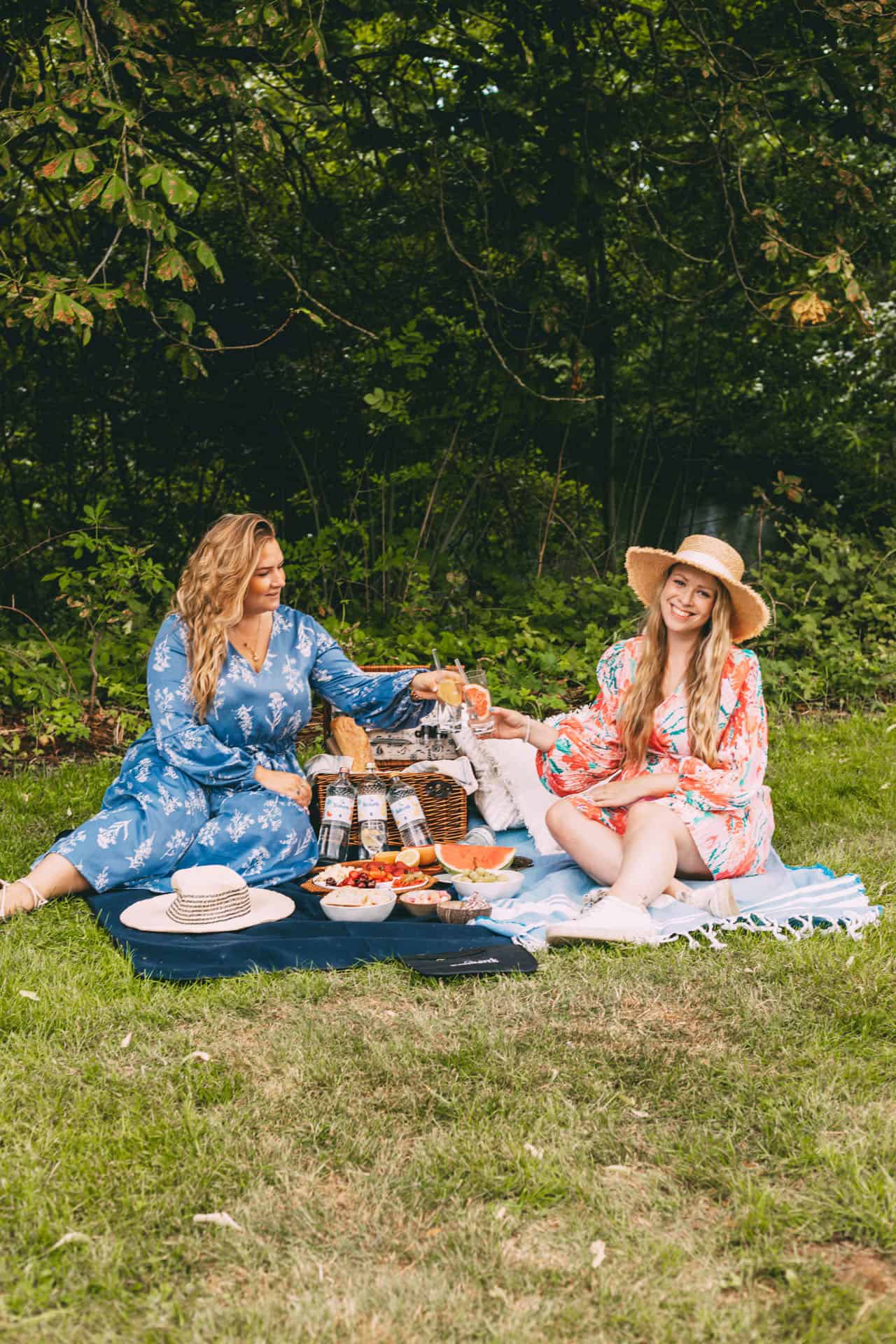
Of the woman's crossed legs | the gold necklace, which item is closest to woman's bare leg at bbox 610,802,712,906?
the woman's crossed legs

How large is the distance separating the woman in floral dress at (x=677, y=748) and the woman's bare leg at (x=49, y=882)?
150 cm

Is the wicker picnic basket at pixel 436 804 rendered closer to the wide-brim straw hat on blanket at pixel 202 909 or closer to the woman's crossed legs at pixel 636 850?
the woman's crossed legs at pixel 636 850

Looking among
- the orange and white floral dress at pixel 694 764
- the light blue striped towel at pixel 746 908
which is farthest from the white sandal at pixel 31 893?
the orange and white floral dress at pixel 694 764

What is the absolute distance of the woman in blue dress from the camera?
12.3 feet

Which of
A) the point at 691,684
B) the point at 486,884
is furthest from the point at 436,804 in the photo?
the point at 691,684

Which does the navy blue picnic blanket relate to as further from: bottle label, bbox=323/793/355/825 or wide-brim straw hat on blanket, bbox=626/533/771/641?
wide-brim straw hat on blanket, bbox=626/533/771/641

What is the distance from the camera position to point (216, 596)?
3928 millimetres

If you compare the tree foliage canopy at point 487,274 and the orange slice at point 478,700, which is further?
the tree foliage canopy at point 487,274

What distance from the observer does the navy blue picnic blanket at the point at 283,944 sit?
311 cm

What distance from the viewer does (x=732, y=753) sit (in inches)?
145

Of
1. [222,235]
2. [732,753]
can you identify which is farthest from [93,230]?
[732,753]

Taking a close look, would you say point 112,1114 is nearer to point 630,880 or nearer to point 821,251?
point 630,880

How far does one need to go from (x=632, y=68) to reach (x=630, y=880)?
502 cm

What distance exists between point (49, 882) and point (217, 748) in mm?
667
